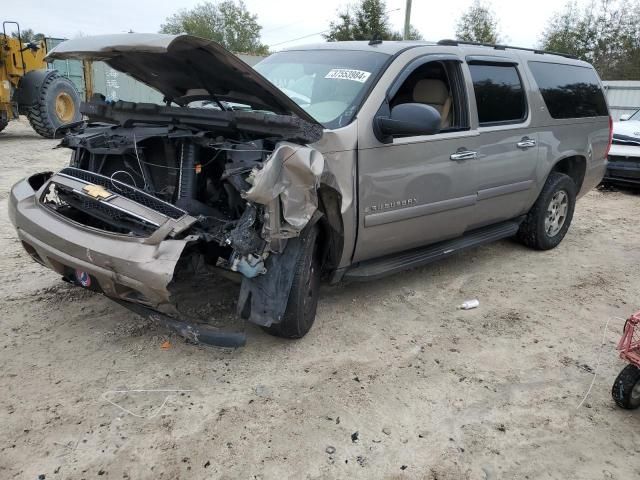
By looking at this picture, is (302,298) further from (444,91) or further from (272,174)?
(444,91)

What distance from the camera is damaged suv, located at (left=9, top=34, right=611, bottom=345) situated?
9.29 ft

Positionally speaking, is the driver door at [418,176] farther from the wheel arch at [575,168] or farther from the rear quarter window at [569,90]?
the wheel arch at [575,168]

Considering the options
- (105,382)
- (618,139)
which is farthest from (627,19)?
(105,382)

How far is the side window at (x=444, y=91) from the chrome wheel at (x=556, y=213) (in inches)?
73.7

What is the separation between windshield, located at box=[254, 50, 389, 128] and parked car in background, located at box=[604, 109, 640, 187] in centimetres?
699

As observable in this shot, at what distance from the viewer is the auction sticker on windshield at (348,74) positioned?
368 centimetres

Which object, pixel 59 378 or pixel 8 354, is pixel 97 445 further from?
pixel 8 354

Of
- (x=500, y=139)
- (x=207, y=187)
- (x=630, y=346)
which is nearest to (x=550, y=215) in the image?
(x=500, y=139)

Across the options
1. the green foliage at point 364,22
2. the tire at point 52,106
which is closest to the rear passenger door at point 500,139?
the tire at point 52,106

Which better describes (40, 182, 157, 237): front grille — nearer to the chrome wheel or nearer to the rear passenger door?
the rear passenger door

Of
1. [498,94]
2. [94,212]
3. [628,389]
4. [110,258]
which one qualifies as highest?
[498,94]

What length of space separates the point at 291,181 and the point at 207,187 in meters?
0.76

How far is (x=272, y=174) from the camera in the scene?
108 inches

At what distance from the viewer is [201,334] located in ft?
9.84
